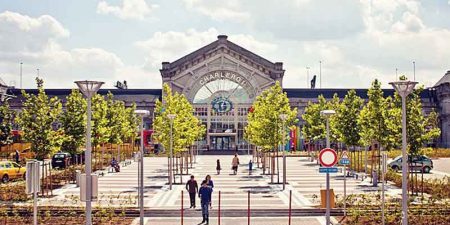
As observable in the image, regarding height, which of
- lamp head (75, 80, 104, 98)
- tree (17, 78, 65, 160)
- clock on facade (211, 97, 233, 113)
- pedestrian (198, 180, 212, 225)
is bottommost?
pedestrian (198, 180, 212, 225)

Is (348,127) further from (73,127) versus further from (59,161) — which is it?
(59,161)

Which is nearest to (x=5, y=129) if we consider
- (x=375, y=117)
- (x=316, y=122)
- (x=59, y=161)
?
(x=59, y=161)

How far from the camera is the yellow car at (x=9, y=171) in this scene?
43.5 metres

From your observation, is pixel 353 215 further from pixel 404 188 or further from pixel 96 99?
pixel 96 99

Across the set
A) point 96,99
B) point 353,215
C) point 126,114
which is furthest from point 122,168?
point 353,215

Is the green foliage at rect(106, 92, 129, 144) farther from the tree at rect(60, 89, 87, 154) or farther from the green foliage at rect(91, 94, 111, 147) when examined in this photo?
the tree at rect(60, 89, 87, 154)

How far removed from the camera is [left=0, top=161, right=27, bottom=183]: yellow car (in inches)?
1713

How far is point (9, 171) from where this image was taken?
4412 centimetres

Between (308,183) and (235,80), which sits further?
(235,80)

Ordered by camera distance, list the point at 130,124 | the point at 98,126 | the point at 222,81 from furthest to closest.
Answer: the point at 222,81 < the point at 130,124 < the point at 98,126

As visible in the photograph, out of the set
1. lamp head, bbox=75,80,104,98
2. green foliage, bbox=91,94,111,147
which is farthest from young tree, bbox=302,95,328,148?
lamp head, bbox=75,80,104,98

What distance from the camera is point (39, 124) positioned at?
3719cm

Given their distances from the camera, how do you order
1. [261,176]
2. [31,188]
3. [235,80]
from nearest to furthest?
[31,188] < [261,176] < [235,80]

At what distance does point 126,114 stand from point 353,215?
5474 centimetres
